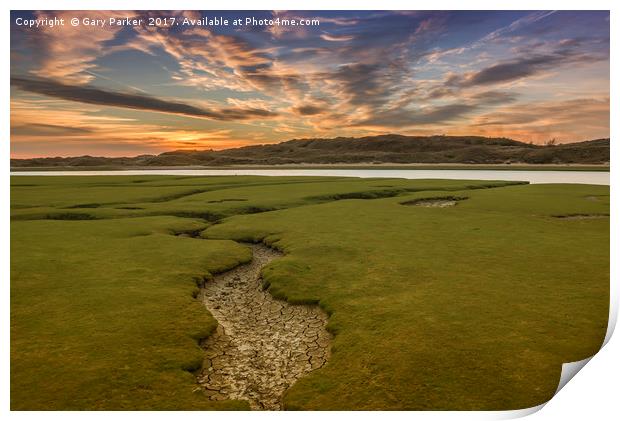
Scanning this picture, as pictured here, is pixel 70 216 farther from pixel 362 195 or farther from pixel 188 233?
pixel 362 195

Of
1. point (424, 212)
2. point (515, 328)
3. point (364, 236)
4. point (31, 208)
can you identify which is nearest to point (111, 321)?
point (515, 328)

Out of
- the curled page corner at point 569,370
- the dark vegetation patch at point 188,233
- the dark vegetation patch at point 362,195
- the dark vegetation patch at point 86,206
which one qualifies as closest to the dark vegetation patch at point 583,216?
the dark vegetation patch at point 362,195

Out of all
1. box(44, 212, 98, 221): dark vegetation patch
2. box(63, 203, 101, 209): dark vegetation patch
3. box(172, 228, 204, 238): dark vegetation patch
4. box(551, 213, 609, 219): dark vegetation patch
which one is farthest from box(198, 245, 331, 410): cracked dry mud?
box(63, 203, 101, 209): dark vegetation patch

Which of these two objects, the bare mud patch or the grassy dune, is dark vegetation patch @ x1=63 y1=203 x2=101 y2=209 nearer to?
the grassy dune
